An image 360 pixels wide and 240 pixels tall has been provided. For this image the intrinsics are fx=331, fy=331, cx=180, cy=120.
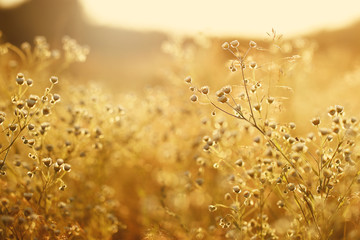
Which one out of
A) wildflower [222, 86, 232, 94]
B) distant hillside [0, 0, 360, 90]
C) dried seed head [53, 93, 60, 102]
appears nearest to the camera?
wildflower [222, 86, 232, 94]

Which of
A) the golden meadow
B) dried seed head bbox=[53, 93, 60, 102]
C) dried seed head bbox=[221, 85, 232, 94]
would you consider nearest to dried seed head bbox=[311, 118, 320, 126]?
the golden meadow

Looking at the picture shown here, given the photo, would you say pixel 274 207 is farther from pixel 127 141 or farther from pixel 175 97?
pixel 175 97

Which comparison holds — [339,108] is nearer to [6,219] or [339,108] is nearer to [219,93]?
[219,93]

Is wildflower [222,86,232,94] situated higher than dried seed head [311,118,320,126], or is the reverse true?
wildflower [222,86,232,94]

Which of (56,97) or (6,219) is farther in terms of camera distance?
(56,97)

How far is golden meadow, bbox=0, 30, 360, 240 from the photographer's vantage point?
1.81m

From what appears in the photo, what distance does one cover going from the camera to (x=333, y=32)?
534 inches

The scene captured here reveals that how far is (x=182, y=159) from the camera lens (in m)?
3.52

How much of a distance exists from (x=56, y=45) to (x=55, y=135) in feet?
21.5

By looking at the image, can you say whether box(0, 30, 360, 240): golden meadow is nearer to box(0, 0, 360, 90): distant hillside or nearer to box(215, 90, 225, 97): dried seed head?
box(215, 90, 225, 97): dried seed head

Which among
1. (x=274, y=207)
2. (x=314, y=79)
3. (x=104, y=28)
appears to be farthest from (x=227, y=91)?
(x=104, y=28)

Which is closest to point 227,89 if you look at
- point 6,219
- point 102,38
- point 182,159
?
point 6,219

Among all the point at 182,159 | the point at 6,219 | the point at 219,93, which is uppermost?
the point at 182,159

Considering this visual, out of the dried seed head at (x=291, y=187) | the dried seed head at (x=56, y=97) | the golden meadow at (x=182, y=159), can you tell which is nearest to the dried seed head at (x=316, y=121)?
the golden meadow at (x=182, y=159)
